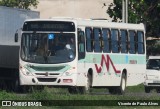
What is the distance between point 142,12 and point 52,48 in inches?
755

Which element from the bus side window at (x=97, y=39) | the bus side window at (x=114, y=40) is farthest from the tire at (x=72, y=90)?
the bus side window at (x=114, y=40)

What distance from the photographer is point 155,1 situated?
52.0m

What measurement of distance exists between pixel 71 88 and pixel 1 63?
473 centimetres

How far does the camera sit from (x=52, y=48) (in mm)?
32094

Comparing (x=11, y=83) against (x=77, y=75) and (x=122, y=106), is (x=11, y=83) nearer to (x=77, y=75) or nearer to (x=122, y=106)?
(x=77, y=75)

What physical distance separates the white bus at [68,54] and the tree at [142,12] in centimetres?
1512

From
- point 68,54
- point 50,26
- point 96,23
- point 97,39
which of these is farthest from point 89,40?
point 50,26

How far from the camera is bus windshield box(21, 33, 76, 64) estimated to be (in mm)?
32094

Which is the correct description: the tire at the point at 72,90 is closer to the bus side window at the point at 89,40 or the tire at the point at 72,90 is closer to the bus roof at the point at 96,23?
the bus side window at the point at 89,40

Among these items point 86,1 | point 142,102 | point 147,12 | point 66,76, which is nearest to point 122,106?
point 142,102

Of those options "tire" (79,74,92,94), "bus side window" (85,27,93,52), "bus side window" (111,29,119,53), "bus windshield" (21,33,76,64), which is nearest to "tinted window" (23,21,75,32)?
"bus windshield" (21,33,76,64)

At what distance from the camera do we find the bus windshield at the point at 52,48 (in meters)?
32.1

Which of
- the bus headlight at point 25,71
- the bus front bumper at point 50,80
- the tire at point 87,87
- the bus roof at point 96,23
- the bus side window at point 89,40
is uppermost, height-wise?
the bus roof at point 96,23

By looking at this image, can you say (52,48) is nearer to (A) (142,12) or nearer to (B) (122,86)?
(B) (122,86)
